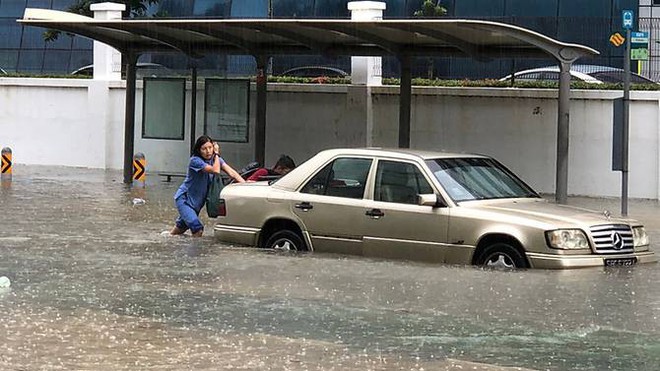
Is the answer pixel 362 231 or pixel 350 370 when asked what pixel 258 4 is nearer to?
pixel 362 231

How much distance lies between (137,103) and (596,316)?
65.3ft

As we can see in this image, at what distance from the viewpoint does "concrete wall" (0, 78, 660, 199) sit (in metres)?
22.8

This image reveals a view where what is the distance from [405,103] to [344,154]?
913 centimetres

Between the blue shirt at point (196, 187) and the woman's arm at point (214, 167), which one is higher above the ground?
the woman's arm at point (214, 167)

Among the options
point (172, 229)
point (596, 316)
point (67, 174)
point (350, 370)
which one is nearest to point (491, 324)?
point (596, 316)

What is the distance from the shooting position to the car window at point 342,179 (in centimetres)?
1312

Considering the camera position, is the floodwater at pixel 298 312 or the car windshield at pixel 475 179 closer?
the floodwater at pixel 298 312

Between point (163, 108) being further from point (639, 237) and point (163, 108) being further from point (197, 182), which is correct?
point (639, 237)

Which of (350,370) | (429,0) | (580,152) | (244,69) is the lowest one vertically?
(350,370)

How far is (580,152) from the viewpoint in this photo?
904 inches

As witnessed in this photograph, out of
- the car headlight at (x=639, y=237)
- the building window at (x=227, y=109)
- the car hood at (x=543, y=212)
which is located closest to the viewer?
the car hood at (x=543, y=212)

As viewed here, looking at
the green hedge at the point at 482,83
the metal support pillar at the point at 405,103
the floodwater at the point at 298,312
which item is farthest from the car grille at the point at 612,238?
the green hedge at the point at 482,83

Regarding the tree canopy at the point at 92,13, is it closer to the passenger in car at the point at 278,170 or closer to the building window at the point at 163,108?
the building window at the point at 163,108

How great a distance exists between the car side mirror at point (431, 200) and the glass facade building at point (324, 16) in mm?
12925
